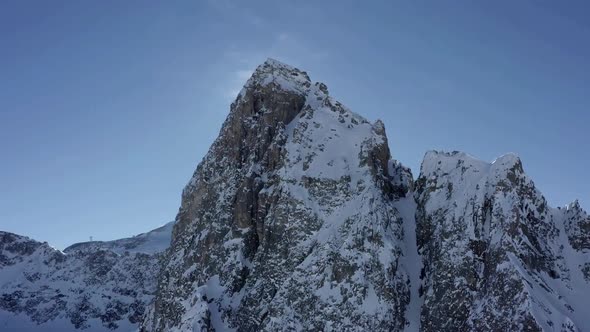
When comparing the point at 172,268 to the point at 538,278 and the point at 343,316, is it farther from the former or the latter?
the point at 538,278

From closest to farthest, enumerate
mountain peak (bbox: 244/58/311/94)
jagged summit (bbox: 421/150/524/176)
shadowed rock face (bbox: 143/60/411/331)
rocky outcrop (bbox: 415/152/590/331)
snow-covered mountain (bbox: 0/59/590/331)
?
rocky outcrop (bbox: 415/152/590/331) → snow-covered mountain (bbox: 0/59/590/331) → shadowed rock face (bbox: 143/60/411/331) → jagged summit (bbox: 421/150/524/176) → mountain peak (bbox: 244/58/311/94)

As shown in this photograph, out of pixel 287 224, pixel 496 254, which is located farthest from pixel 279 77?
pixel 496 254

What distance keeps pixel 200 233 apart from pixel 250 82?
3236cm

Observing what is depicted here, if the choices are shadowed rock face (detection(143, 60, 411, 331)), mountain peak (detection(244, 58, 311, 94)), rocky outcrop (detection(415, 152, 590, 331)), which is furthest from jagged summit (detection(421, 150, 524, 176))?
mountain peak (detection(244, 58, 311, 94))

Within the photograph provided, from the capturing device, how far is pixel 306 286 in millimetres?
91000

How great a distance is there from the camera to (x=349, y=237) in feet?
305

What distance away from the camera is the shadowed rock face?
89.4m

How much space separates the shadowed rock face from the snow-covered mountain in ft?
0.79

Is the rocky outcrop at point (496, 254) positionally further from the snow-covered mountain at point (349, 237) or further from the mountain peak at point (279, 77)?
the mountain peak at point (279, 77)

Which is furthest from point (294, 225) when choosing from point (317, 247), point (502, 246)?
point (502, 246)

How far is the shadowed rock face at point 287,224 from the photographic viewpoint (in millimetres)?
89438

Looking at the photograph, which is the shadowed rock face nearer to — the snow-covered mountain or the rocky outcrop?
the snow-covered mountain

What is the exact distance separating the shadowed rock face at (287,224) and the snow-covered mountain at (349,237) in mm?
239

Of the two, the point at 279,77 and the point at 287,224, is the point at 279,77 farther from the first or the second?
the point at 287,224
